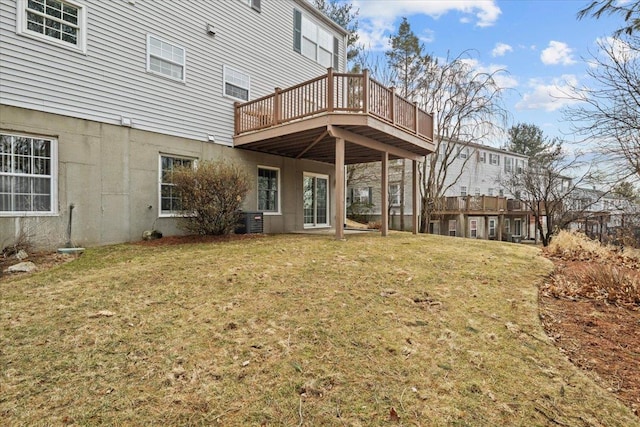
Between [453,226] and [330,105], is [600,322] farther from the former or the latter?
[453,226]

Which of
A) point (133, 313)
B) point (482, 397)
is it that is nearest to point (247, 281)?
point (133, 313)

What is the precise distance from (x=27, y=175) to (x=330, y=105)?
615 centimetres

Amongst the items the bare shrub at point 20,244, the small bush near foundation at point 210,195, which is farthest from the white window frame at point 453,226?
the bare shrub at point 20,244

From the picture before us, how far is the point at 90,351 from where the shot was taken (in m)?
2.85

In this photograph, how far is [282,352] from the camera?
2887 millimetres

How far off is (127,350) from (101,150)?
597cm

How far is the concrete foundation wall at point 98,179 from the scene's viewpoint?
6.45 metres

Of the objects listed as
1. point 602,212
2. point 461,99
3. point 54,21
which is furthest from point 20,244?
point 602,212

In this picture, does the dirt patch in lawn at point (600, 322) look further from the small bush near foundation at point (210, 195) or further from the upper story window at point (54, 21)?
the upper story window at point (54, 21)

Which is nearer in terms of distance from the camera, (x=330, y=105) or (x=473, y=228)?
(x=330, y=105)

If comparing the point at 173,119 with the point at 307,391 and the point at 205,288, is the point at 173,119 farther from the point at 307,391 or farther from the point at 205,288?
the point at 307,391

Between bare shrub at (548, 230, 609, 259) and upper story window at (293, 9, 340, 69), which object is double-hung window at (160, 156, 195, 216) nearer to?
upper story window at (293, 9, 340, 69)

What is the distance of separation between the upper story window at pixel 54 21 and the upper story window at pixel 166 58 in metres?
1.42

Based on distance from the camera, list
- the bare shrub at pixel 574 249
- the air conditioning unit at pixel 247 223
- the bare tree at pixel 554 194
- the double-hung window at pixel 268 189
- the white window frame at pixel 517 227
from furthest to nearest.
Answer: the white window frame at pixel 517 227, the bare tree at pixel 554 194, the double-hung window at pixel 268 189, the air conditioning unit at pixel 247 223, the bare shrub at pixel 574 249
